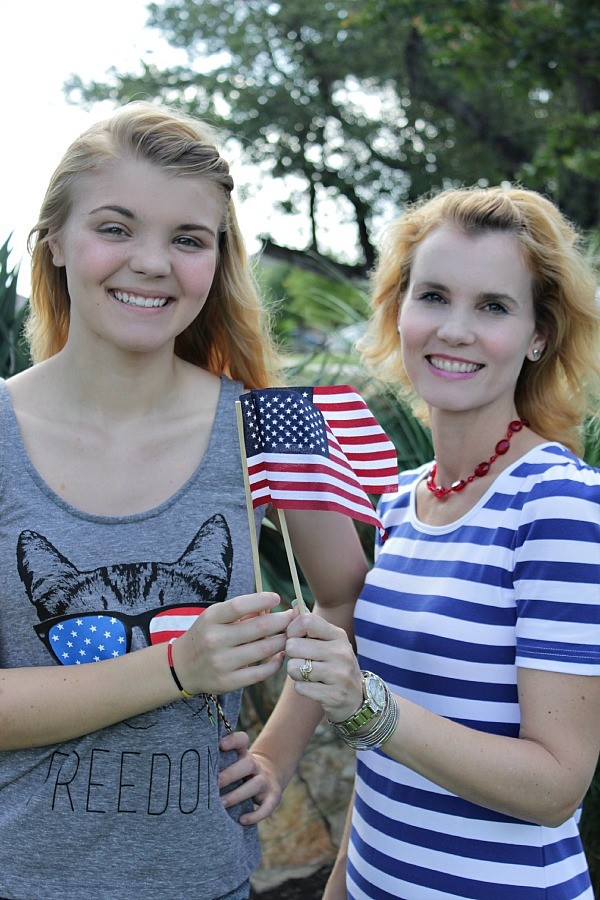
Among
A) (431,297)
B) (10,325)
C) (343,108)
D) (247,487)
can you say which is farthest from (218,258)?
(343,108)

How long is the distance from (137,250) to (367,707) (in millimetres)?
992

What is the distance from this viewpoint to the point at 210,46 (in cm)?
2288

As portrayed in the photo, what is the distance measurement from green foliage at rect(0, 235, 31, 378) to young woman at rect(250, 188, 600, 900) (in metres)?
1.71

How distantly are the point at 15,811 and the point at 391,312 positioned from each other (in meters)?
1.56

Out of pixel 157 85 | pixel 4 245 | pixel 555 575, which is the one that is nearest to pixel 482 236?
pixel 555 575

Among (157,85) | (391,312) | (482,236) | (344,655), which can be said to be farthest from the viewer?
(157,85)

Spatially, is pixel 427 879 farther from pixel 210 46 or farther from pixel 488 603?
pixel 210 46

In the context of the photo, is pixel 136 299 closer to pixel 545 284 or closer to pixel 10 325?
pixel 545 284

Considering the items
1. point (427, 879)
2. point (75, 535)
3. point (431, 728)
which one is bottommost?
point (427, 879)

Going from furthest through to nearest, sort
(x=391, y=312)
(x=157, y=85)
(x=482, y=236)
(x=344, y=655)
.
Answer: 1. (x=157, y=85)
2. (x=391, y=312)
3. (x=482, y=236)
4. (x=344, y=655)

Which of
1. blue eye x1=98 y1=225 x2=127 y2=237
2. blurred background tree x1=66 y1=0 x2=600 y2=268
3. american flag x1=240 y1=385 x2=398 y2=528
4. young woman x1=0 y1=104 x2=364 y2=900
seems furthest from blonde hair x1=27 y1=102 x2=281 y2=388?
blurred background tree x1=66 y1=0 x2=600 y2=268

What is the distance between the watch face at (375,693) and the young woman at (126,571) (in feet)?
0.64

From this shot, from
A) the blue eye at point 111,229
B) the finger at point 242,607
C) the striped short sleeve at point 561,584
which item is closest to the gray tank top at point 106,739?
the finger at point 242,607

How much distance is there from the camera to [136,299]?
1.92 m
